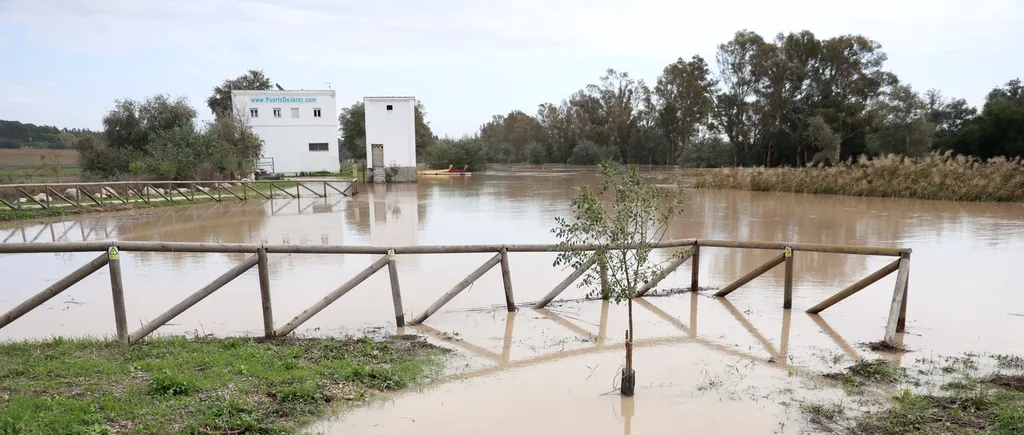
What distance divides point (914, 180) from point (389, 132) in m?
32.5

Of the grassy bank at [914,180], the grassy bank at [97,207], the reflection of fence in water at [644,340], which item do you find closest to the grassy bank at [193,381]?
the reflection of fence in water at [644,340]

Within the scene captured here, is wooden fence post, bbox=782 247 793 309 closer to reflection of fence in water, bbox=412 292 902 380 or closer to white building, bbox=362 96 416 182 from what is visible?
reflection of fence in water, bbox=412 292 902 380

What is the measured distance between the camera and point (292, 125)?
48.9 m

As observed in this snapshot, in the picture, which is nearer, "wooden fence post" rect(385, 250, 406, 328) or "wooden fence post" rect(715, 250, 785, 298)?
"wooden fence post" rect(385, 250, 406, 328)

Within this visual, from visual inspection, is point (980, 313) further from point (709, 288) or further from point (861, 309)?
point (709, 288)

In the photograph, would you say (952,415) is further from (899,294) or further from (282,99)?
(282,99)

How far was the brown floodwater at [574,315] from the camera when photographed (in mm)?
5207

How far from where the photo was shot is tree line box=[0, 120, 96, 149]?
58469 mm

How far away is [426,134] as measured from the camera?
8681 centimetres

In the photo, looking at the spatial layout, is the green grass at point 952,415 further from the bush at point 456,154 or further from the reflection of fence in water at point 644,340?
the bush at point 456,154

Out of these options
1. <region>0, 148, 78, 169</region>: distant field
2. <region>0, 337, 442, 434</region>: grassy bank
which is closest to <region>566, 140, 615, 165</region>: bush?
<region>0, 148, 78, 169</region>: distant field

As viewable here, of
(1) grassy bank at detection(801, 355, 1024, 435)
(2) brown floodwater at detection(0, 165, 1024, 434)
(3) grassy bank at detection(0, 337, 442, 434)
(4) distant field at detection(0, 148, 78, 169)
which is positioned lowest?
(2) brown floodwater at detection(0, 165, 1024, 434)

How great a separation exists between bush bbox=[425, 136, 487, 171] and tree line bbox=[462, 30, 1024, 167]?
2.27 metres

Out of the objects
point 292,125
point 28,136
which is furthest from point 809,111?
point 28,136
